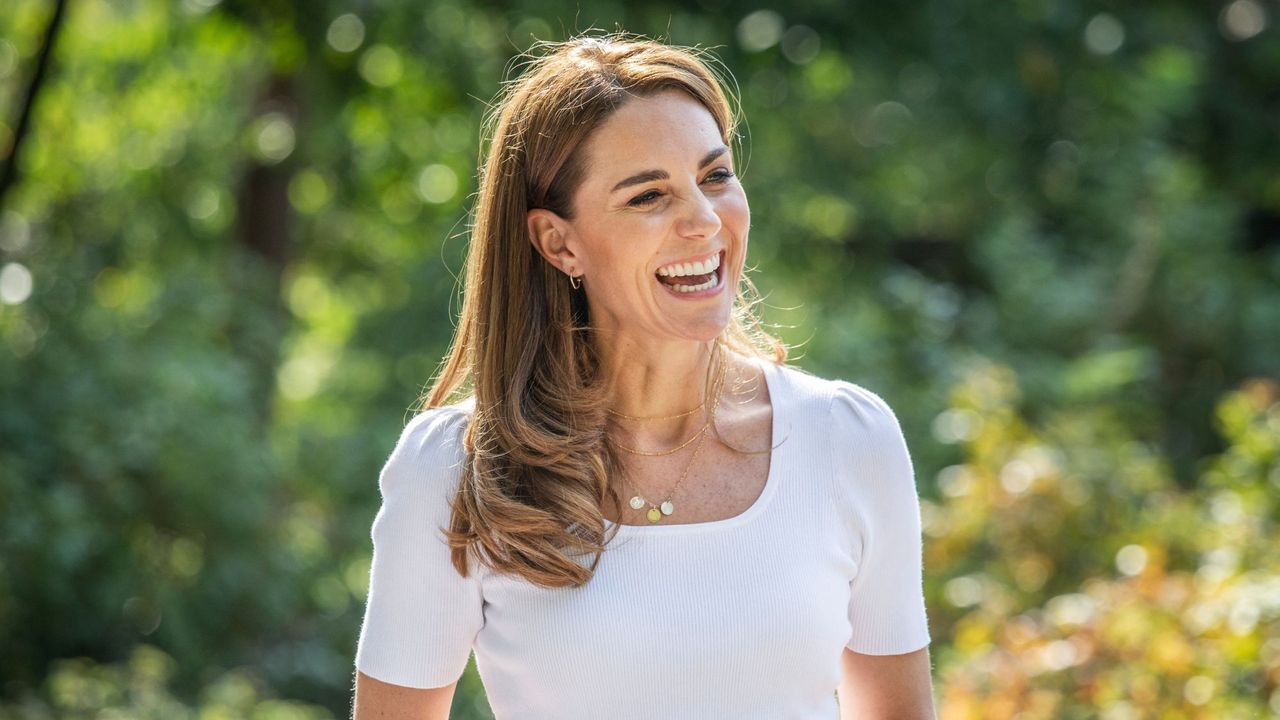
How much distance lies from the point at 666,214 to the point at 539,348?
0.92 ft

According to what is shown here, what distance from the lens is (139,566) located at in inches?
220

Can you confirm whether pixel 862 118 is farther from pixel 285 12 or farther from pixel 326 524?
pixel 285 12

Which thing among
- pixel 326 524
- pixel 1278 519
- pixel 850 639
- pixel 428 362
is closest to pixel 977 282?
pixel 428 362

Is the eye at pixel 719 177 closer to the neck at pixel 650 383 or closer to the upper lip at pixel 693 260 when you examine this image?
the upper lip at pixel 693 260

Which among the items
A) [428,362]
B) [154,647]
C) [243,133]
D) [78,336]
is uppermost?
[243,133]

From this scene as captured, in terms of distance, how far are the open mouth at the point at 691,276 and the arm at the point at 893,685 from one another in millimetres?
531

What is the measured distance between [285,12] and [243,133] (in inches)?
146

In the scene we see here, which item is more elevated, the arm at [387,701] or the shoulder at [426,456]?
the shoulder at [426,456]

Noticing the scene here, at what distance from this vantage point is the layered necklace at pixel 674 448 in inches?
75.6

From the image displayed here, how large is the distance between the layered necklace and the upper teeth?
0.22m

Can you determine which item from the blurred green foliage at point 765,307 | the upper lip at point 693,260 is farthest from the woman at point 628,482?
the blurred green foliage at point 765,307

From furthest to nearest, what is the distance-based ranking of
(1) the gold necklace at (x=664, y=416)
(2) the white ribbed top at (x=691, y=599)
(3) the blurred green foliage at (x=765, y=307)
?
(3) the blurred green foliage at (x=765, y=307) → (1) the gold necklace at (x=664, y=416) → (2) the white ribbed top at (x=691, y=599)

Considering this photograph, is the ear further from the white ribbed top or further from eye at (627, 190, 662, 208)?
the white ribbed top

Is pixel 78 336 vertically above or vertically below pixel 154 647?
above
